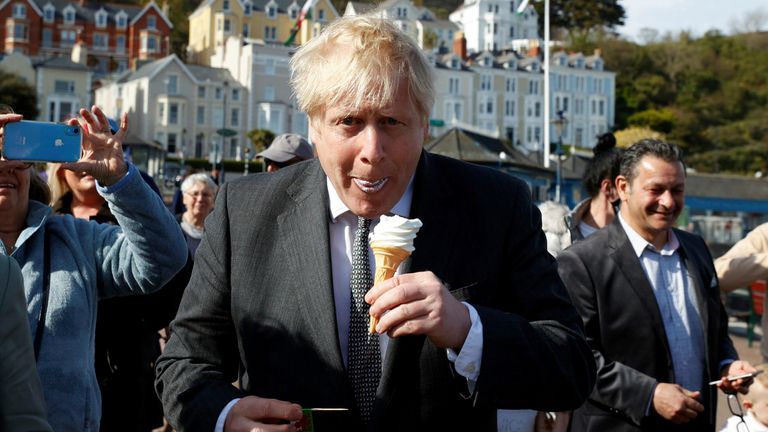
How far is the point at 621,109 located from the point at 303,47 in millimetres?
107994

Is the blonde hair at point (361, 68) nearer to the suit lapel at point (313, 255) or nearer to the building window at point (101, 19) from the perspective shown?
the suit lapel at point (313, 255)

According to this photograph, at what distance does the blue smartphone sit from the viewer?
9.29ft

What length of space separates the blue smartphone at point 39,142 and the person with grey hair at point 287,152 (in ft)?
14.7

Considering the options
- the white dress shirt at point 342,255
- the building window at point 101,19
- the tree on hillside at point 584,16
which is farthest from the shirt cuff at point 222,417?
the tree on hillside at point 584,16

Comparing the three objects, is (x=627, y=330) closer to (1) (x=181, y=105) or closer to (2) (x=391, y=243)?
(2) (x=391, y=243)

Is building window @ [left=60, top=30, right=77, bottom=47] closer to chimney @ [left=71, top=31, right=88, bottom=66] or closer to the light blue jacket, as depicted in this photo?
chimney @ [left=71, top=31, right=88, bottom=66]

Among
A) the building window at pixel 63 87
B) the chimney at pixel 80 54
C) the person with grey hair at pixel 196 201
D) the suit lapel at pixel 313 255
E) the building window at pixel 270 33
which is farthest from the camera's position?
the building window at pixel 270 33

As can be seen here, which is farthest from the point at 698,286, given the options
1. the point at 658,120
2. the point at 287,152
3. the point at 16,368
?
the point at 658,120

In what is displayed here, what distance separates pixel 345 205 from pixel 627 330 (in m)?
2.28

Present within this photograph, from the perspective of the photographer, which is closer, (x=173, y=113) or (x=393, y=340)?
(x=393, y=340)

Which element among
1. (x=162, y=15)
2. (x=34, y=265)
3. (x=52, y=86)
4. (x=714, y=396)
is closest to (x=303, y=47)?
(x=34, y=265)

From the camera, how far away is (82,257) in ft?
11.6

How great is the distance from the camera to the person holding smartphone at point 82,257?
3.14 metres

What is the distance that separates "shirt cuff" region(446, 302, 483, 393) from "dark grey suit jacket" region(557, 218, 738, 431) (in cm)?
221
